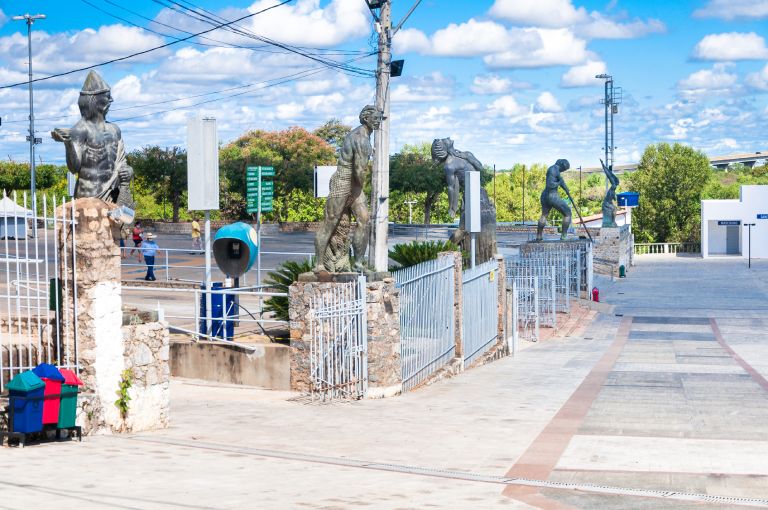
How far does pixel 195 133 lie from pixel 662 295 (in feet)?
92.9

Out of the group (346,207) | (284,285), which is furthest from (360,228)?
(284,285)

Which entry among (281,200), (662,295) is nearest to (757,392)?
(662,295)

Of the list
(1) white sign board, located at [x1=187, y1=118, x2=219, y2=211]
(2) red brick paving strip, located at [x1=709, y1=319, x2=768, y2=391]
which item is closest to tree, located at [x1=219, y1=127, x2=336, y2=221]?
(2) red brick paving strip, located at [x1=709, y1=319, x2=768, y2=391]

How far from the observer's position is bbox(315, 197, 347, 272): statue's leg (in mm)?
15430

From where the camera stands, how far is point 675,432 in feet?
42.0

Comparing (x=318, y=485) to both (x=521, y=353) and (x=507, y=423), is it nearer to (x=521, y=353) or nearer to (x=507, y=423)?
(x=507, y=423)

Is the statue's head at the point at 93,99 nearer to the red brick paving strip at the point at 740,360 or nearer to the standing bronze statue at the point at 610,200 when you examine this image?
the red brick paving strip at the point at 740,360

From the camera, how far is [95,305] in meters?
11.1

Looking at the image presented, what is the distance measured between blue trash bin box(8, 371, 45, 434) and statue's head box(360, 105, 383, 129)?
7.15 metres

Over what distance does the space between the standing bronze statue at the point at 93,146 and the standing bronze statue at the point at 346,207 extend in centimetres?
381

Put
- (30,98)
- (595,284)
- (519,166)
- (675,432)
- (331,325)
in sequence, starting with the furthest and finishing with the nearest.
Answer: (519,166) < (30,98) < (595,284) < (331,325) < (675,432)

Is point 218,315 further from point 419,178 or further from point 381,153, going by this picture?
point 419,178

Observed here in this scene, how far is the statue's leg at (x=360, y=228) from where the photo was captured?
15594mm

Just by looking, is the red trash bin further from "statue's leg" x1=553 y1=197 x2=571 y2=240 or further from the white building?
the white building
